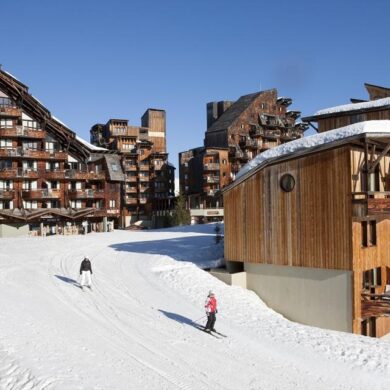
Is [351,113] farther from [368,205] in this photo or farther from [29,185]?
[29,185]

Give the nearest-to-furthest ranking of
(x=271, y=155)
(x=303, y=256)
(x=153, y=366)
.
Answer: (x=153, y=366), (x=303, y=256), (x=271, y=155)

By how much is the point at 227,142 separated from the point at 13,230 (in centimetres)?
4252

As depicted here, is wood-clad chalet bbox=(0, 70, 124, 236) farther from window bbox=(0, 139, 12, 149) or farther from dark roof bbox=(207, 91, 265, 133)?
dark roof bbox=(207, 91, 265, 133)

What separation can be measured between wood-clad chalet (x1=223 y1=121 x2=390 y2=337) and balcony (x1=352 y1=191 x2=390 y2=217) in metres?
0.05

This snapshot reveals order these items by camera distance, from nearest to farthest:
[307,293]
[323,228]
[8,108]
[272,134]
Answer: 1. [323,228]
2. [307,293]
3. [8,108]
4. [272,134]

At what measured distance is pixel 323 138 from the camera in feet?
78.0

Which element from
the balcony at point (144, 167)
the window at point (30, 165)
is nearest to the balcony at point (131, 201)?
the balcony at point (144, 167)

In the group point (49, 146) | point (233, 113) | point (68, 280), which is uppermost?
point (233, 113)

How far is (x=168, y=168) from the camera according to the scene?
85375 mm

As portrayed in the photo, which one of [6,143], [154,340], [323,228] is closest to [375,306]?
[323,228]

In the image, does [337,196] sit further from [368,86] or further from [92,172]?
[92,172]

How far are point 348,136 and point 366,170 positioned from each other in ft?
6.56

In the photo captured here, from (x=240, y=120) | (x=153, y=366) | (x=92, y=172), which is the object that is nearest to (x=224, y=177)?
(x=240, y=120)

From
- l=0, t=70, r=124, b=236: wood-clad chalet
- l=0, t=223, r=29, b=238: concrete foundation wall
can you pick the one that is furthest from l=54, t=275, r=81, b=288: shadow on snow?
l=0, t=223, r=29, b=238: concrete foundation wall
